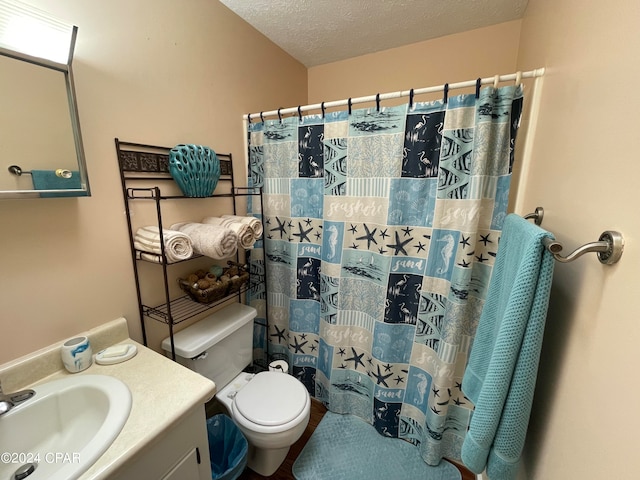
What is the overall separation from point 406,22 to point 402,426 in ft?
7.62

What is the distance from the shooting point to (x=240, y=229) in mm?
1289

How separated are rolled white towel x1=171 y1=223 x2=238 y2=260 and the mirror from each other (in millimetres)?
408

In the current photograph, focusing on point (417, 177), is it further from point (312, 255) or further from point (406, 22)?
point (406, 22)

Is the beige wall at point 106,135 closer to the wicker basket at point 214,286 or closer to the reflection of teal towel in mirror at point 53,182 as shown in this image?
the reflection of teal towel in mirror at point 53,182

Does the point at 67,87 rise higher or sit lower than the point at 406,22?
lower

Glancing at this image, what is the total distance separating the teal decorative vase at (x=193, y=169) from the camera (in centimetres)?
120

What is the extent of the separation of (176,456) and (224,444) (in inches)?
23.7

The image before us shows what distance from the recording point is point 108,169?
3.42 feet

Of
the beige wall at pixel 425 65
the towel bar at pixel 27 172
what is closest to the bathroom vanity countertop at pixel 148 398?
the towel bar at pixel 27 172

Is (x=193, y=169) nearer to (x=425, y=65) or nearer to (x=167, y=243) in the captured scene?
(x=167, y=243)

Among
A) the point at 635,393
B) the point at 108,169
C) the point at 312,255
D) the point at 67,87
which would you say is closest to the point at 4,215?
the point at 108,169

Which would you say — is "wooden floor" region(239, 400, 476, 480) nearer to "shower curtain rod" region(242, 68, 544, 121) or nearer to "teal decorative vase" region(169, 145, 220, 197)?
"teal decorative vase" region(169, 145, 220, 197)

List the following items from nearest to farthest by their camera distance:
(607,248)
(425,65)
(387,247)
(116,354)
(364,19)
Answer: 1. (607,248)
2. (116,354)
3. (387,247)
4. (364,19)
5. (425,65)

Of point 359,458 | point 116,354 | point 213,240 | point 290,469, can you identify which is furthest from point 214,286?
point 359,458
